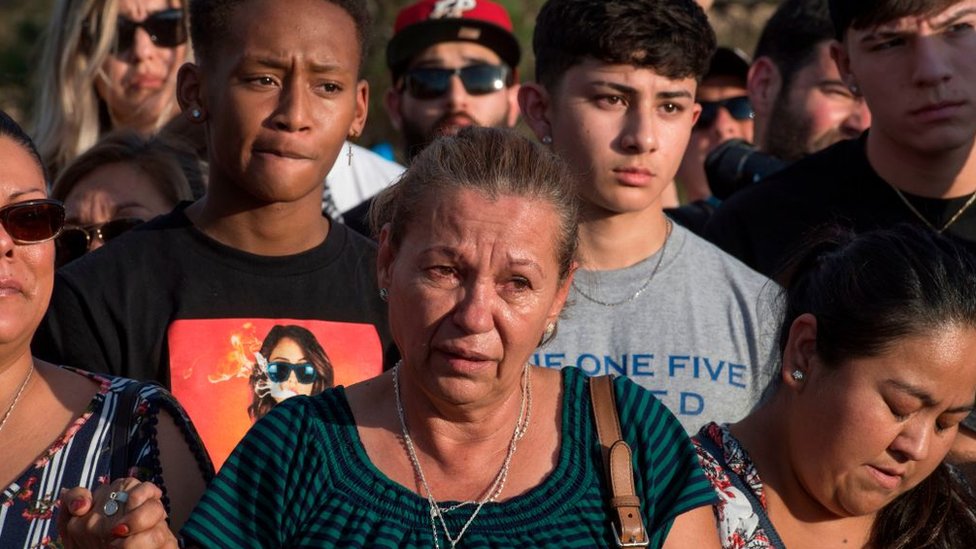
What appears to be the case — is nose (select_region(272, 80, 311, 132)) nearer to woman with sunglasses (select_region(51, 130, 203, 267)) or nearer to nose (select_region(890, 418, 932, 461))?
woman with sunglasses (select_region(51, 130, 203, 267))

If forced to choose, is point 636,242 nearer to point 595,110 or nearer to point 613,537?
point 595,110

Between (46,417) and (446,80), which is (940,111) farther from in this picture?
(46,417)

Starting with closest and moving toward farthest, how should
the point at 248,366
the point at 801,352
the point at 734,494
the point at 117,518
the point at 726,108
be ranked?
the point at 117,518 < the point at 734,494 < the point at 801,352 < the point at 248,366 < the point at 726,108

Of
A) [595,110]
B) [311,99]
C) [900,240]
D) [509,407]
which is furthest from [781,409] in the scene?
[311,99]

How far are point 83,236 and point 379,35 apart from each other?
6.57m

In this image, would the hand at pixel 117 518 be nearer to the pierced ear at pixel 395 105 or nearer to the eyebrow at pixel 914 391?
the eyebrow at pixel 914 391

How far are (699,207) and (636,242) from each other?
74.8 inches

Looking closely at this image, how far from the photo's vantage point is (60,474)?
3.33 metres

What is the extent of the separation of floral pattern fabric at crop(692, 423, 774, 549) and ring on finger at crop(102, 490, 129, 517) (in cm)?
129

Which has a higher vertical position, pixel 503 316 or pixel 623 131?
pixel 623 131

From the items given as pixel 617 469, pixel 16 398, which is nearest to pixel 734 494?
pixel 617 469

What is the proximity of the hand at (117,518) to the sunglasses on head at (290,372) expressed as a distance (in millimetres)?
971

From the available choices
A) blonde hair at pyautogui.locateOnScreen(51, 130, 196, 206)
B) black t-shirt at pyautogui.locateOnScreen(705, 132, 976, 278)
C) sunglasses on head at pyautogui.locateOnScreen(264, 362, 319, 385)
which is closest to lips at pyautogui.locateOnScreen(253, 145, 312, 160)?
sunglasses on head at pyautogui.locateOnScreen(264, 362, 319, 385)

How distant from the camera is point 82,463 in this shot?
335cm
